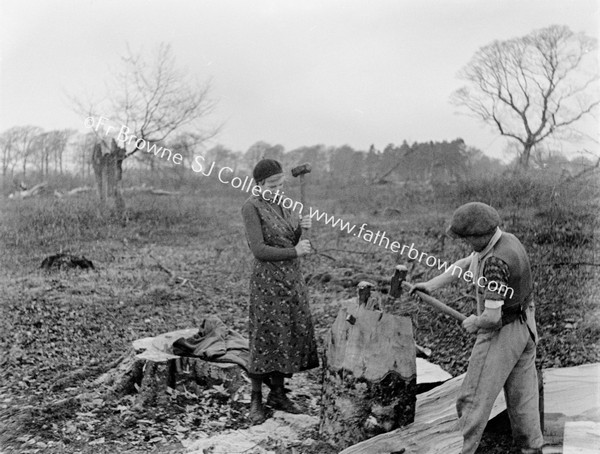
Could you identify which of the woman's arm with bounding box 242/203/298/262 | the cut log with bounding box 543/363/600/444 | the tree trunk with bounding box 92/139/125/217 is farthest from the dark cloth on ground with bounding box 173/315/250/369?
the tree trunk with bounding box 92/139/125/217

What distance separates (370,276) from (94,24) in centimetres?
409

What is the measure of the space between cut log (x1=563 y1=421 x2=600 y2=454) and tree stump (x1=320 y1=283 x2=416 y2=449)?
82 cm

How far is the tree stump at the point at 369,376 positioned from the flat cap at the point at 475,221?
0.73 m

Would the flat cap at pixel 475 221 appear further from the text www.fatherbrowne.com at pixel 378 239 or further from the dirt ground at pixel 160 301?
the text www.fatherbrowne.com at pixel 378 239

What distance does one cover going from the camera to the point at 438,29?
532cm

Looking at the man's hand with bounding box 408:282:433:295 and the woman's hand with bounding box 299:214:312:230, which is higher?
the woman's hand with bounding box 299:214:312:230

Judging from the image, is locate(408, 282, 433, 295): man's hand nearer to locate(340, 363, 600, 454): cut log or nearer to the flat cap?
the flat cap

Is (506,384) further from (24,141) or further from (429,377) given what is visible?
(24,141)

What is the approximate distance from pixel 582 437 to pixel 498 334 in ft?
2.34

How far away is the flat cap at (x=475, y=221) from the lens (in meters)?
2.54

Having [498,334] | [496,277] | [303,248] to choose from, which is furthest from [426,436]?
[303,248]

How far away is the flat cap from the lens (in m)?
2.54

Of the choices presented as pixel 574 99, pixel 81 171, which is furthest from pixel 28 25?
pixel 574 99

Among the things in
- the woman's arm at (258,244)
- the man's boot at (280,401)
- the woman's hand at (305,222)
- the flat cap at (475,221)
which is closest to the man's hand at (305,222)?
the woman's hand at (305,222)
